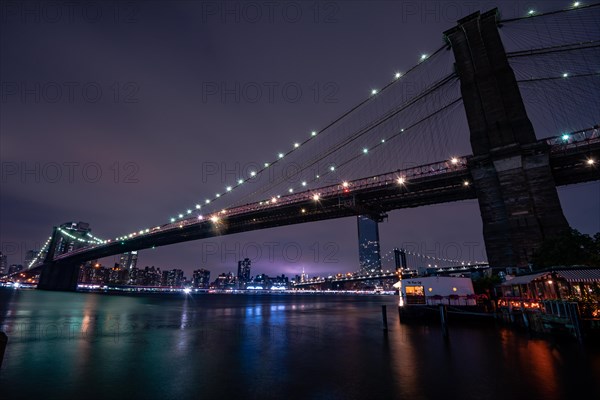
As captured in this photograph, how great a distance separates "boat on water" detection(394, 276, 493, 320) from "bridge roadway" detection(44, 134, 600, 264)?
12475mm

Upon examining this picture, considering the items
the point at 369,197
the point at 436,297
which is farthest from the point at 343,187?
the point at 436,297

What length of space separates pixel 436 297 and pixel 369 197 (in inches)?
909

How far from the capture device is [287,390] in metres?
10.6

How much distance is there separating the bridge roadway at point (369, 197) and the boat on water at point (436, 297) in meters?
12.5

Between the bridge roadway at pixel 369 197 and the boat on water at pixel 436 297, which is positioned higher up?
the bridge roadway at pixel 369 197

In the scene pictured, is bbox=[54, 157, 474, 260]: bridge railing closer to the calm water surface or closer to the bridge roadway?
the bridge roadway

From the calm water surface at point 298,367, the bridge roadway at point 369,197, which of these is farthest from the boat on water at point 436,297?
the bridge roadway at point 369,197

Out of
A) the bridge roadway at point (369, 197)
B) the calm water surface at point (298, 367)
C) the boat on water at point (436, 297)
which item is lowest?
the calm water surface at point (298, 367)

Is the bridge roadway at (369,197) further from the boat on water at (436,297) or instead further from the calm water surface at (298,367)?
the calm water surface at (298,367)

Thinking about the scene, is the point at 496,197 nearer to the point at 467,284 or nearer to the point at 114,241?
the point at 467,284

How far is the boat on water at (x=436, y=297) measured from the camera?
1096 inches

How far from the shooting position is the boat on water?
27.8 metres

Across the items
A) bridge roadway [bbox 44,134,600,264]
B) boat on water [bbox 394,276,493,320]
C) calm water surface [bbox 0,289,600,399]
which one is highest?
bridge roadway [bbox 44,134,600,264]

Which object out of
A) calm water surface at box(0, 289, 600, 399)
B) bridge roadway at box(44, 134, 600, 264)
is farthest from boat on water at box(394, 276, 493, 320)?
bridge roadway at box(44, 134, 600, 264)
